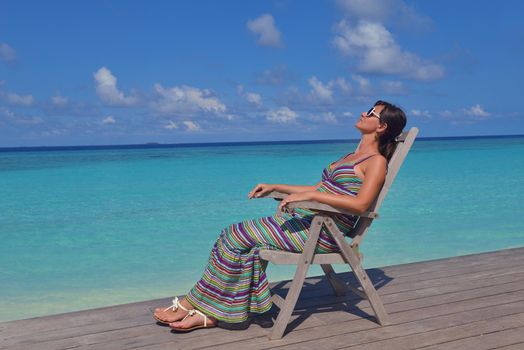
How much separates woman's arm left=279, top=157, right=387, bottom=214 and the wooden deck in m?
0.65

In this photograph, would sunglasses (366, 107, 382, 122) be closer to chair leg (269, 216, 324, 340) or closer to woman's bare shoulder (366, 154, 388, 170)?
woman's bare shoulder (366, 154, 388, 170)

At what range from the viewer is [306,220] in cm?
314

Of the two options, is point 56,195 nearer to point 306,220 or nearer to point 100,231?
point 100,231

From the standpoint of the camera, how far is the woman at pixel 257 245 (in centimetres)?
297

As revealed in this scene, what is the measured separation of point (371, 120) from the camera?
3.19 metres

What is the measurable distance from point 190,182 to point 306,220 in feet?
51.3

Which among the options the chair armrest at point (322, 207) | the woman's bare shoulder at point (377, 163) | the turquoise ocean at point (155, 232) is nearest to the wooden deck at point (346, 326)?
the chair armrest at point (322, 207)

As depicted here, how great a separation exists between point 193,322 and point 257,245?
1.67 ft

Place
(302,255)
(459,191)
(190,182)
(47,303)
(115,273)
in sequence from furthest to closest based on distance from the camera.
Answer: (190,182) < (459,191) < (115,273) < (47,303) < (302,255)

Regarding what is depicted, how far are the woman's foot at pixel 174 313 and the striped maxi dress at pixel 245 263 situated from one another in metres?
0.04

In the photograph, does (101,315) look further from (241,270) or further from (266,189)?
(266,189)

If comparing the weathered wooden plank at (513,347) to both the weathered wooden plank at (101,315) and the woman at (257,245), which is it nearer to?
the woman at (257,245)

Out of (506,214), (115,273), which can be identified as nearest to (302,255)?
(115,273)

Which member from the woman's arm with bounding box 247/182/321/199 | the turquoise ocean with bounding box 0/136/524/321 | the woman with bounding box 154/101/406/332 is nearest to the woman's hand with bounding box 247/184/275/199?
the woman's arm with bounding box 247/182/321/199
